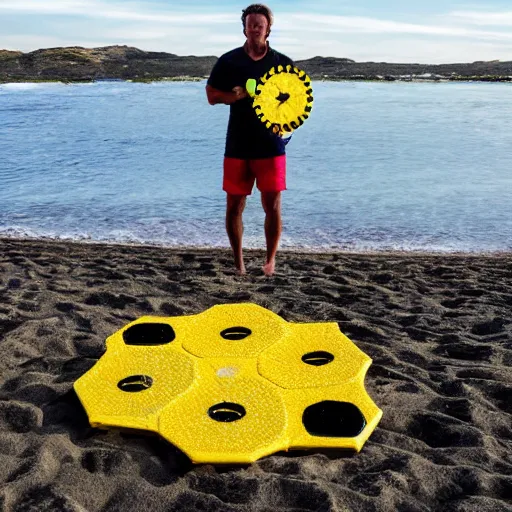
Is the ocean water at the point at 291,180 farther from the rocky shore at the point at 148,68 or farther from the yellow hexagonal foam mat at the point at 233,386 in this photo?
the rocky shore at the point at 148,68

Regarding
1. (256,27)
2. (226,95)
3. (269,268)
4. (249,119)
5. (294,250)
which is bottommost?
(294,250)

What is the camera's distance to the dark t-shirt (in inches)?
167

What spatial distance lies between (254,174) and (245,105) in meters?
0.51

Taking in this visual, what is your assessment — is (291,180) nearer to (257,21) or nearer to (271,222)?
(271,222)

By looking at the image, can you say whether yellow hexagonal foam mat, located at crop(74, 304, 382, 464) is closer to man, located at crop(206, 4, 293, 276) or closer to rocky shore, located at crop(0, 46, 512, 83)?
man, located at crop(206, 4, 293, 276)

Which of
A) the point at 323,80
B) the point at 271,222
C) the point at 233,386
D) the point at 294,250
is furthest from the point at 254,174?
the point at 323,80

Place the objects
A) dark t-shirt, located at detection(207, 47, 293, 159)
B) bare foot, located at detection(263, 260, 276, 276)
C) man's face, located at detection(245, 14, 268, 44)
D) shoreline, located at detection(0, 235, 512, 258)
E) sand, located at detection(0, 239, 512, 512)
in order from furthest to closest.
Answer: shoreline, located at detection(0, 235, 512, 258), bare foot, located at detection(263, 260, 276, 276), dark t-shirt, located at detection(207, 47, 293, 159), man's face, located at detection(245, 14, 268, 44), sand, located at detection(0, 239, 512, 512)

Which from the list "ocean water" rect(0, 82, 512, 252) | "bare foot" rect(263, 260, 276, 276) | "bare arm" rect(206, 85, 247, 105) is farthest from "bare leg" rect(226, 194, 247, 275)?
"ocean water" rect(0, 82, 512, 252)

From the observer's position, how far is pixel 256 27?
4.12m

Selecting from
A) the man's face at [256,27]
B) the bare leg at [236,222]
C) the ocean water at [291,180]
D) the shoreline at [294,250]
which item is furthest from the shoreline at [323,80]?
the man's face at [256,27]

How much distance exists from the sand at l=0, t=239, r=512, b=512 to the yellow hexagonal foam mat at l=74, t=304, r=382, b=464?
0.26 ft

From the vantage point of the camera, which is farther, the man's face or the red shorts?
the red shorts

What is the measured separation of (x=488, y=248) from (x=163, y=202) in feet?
13.2

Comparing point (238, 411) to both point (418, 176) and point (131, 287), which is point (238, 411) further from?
point (418, 176)
